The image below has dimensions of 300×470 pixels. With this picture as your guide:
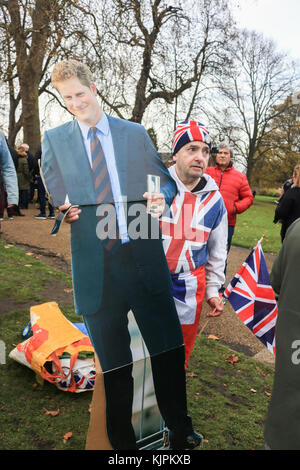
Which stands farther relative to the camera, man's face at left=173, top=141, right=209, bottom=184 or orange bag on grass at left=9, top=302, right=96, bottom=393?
orange bag on grass at left=9, top=302, right=96, bottom=393

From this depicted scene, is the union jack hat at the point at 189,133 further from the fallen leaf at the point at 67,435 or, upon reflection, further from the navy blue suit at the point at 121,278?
the fallen leaf at the point at 67,435

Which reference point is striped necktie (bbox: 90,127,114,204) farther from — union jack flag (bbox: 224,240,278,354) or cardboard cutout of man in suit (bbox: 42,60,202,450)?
union jack flag (bbox: 224,240,278,354)

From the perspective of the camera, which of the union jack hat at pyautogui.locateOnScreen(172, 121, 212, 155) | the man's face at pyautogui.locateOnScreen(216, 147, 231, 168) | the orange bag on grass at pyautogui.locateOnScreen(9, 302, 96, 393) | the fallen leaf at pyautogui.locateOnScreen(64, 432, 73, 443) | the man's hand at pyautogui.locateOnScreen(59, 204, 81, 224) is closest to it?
the man's hand at pyautogui.locateOnScreen(59, 204, 81, 224)

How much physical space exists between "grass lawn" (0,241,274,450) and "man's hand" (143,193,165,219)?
5.62 ft

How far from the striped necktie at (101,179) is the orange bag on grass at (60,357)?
4.76ft

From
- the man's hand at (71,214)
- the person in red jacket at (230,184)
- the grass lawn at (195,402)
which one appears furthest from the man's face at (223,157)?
the man's hand at (71,214)

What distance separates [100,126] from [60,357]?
1967 mm

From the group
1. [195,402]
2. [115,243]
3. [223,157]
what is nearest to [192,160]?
[115,243]

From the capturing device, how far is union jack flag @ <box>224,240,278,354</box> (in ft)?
8.35

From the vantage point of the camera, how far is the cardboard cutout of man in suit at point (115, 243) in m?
1.94

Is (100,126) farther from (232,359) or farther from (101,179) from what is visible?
(232,359)

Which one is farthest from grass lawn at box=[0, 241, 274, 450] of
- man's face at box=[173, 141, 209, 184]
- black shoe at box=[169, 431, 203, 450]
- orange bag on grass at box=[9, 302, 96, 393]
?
man's face at box=[173, 141, 209, 184]
